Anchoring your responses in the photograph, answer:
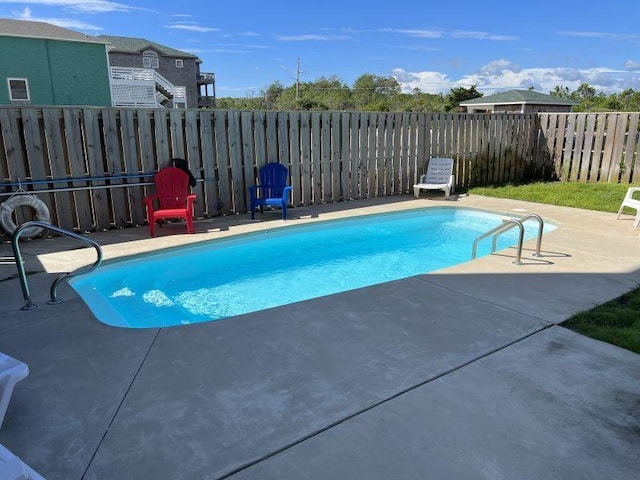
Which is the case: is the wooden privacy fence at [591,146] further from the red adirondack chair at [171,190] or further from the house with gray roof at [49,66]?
the house with gray roof at [49,66]

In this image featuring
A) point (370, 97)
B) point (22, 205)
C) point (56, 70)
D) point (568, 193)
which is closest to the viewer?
point (22, 205)

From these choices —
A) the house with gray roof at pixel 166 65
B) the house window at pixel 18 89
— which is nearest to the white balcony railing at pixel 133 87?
the house with gray roof at pixel 166 65

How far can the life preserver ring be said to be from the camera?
5.54 m

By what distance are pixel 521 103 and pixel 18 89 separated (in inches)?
1005

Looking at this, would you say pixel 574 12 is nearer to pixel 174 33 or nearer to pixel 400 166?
pixel 400 166

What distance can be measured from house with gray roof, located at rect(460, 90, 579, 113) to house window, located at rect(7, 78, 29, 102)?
2280 cm

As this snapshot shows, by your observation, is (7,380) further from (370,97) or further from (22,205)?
(370,97)

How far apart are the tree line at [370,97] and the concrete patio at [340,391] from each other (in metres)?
37.2

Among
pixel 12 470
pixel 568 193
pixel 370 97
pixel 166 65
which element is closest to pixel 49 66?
pixel 568 193

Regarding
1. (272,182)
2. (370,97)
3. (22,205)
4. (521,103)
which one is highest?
(370,97)

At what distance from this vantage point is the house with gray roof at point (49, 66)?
1807 cm

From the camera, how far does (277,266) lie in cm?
595

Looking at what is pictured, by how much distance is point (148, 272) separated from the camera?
208 inches

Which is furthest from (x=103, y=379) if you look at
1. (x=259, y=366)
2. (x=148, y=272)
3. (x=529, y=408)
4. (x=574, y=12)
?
(x=574, y=12)
